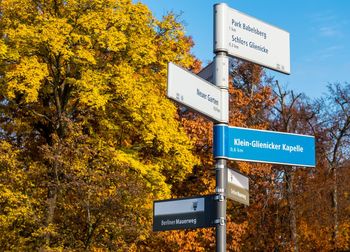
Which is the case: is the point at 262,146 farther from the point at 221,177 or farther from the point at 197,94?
the point at 197,94

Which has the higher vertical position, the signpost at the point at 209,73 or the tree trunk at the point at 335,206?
the tree trunk at the point at 335,206

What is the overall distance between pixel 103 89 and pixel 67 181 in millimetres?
4387

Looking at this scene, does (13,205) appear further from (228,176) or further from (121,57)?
(228,176)

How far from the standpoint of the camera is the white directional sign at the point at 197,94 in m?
6.16

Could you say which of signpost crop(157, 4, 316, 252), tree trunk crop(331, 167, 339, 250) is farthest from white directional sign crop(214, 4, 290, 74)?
tree trunk crop(331, 167, 339, 250)

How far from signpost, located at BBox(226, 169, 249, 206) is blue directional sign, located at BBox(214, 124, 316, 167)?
8.2 inches

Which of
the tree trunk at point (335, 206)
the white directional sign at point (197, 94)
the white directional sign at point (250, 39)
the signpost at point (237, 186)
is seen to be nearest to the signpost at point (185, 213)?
the signpost at point (237, 186)

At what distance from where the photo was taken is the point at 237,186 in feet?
21.6

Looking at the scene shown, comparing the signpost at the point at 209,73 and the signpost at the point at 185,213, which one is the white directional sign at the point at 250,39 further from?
the signpost at the point at 185,213

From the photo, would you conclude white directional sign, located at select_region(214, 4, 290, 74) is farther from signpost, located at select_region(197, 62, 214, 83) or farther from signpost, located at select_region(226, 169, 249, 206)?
signpost, located at select_region(226, 169, 249, 206)

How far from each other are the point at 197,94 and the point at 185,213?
1286 mm

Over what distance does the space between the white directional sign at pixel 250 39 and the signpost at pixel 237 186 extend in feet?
4.35

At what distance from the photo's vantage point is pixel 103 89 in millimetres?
20312

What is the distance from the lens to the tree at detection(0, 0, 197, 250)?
16.6m
